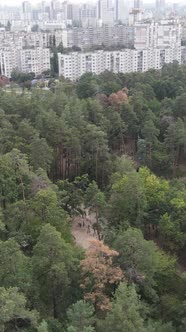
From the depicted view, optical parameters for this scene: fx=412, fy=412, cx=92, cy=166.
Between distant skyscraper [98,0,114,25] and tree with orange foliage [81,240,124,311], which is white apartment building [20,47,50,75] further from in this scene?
distant skyscraper [98,0,114,25]

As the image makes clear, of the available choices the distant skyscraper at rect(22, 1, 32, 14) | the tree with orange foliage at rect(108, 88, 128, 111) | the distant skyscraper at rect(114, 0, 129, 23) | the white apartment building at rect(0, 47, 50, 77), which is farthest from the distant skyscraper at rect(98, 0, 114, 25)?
the tree with orange foliage at rect(108, 88, 128, 111)

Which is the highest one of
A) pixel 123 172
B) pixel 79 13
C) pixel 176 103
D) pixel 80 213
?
pixel 79 13

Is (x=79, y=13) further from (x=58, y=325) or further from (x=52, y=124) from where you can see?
(x=58, y=325)

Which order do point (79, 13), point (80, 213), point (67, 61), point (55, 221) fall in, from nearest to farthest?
point (55, 221) < point (80, 213) < point (67, 61) < point (79, 13)

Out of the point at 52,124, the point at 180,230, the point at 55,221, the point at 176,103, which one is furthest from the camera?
the point at 176,103

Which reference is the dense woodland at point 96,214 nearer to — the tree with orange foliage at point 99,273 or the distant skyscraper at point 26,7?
the tree with orange foliage at point 99,273

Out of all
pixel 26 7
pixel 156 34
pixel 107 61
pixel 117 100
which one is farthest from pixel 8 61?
pixel 26 7

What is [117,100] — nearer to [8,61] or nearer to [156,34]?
[8,61]

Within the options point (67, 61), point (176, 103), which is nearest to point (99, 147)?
point (176, 103)
